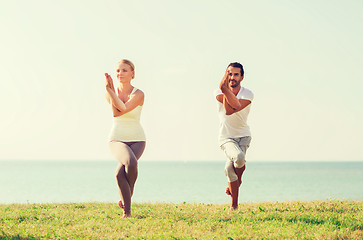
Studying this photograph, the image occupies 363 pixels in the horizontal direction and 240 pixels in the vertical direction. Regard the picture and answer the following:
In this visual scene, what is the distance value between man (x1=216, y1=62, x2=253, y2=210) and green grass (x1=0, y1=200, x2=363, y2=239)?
0.91 m

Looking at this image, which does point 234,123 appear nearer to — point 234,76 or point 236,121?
point 236,121

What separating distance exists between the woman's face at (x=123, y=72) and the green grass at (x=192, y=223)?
2.85m

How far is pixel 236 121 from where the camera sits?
945 centimetres

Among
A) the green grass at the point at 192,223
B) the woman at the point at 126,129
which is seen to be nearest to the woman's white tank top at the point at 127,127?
the woman at the point at 126,129

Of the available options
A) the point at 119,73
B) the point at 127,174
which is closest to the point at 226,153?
the point at 127,174

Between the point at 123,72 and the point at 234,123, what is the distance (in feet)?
8.58

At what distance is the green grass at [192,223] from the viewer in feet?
24.1

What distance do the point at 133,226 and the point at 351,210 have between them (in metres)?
5.10

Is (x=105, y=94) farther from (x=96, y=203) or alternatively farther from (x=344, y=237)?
(x=344, y=237)

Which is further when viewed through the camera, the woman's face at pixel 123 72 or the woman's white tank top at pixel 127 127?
the woman's face at pixel 123 72

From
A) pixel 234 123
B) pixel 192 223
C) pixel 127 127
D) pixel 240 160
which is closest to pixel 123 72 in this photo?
pixel 127 127

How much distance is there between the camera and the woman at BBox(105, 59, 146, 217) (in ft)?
28.6

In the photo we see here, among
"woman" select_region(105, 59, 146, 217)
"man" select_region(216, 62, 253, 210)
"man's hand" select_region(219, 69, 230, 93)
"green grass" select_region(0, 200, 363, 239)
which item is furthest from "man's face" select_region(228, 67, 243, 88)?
"green grass" select_region(0, 200, 363, 239)

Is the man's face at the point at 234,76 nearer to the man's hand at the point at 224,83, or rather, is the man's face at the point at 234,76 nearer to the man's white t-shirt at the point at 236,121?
the man's white t-shirt at the point at 236,121
